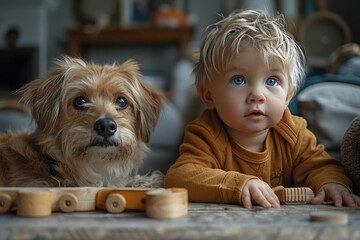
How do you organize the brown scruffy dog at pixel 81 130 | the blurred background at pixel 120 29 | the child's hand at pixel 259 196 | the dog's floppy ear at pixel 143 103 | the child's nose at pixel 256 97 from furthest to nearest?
the blurred background at pixel 120 29, the dog's floppy ear at pixel 143 103, the brown scruffy dog at pixel 81 130, the child's nose at pixel 256 97, the child's hand at pixel 259 196

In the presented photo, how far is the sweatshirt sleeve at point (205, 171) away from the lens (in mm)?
1059

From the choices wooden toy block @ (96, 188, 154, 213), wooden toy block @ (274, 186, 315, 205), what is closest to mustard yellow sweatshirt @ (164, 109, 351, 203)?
wooden toy block @ (274, 186, 315, 205)

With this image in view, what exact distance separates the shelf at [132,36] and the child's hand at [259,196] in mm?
5040

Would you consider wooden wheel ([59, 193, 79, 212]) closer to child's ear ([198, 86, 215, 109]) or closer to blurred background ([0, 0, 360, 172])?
child's ear ([198, 86, 215, 109])

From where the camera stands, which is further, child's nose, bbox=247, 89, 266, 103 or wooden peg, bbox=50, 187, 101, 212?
child's nose, bbox=247, 89, 266, 103

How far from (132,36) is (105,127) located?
5081 mm

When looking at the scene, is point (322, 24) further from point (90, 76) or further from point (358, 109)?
point (90, 76)

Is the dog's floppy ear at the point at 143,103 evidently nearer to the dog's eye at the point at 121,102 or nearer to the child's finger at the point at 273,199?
the dog's eye at the point at 121,102

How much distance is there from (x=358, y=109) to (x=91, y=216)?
1.08 m

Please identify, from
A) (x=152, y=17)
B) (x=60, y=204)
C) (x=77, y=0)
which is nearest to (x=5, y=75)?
(x=77, y=0)

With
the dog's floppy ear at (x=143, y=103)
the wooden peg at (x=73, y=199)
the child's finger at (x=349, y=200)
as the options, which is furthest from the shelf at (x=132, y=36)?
the wooden peg at (x=73, y=199)

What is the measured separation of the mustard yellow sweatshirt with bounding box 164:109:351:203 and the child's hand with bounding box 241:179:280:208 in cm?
12

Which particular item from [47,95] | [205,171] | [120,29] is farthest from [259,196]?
[120,29]

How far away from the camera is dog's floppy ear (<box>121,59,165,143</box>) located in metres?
1.36
